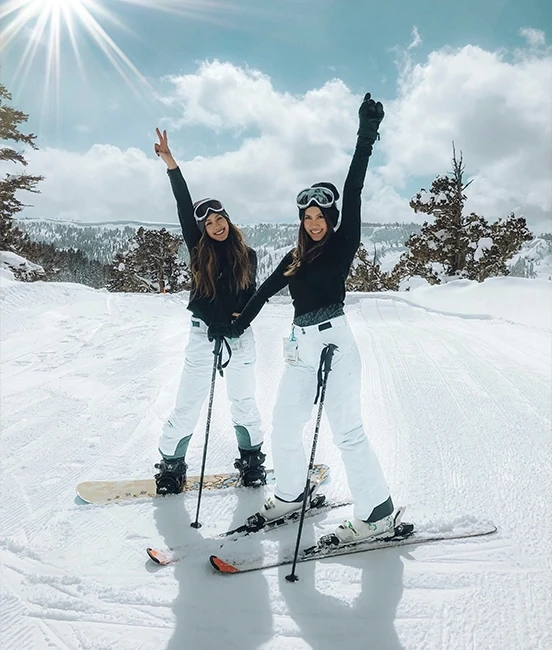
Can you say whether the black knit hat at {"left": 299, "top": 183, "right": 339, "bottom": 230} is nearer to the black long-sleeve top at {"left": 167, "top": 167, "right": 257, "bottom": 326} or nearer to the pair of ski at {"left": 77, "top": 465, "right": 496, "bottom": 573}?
the black long-sleeve top at {"left": 167, "top": 167, "right": 257, "bottom": 326}

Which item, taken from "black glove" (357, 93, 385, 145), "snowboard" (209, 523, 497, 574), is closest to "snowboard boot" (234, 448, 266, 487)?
"snowboard" (209, 523, 497, 574)

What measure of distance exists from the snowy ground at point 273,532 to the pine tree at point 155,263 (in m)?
29.0

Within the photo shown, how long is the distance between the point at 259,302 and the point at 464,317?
9974mm

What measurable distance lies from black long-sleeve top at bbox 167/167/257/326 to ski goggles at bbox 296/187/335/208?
0.81 metres

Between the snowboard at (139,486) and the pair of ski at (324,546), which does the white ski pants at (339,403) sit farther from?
the snowboard at (139,486)

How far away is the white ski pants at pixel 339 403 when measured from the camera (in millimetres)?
2840

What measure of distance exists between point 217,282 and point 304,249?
85 cm

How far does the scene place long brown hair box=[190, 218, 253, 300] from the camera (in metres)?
3.46

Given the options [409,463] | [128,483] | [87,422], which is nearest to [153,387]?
[87,422]

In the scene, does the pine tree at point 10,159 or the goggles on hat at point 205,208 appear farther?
the pine tree at point 10,159

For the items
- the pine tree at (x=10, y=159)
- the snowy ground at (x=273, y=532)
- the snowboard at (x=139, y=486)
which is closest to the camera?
the snowy ground at (x=273, y=532)

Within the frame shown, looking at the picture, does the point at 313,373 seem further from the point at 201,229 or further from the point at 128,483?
the point at 128,483

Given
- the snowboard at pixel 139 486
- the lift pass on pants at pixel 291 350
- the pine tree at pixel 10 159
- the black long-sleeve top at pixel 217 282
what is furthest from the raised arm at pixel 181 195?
the pine tree at pixel 10 159

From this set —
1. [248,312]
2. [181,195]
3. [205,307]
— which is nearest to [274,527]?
[248,312]
